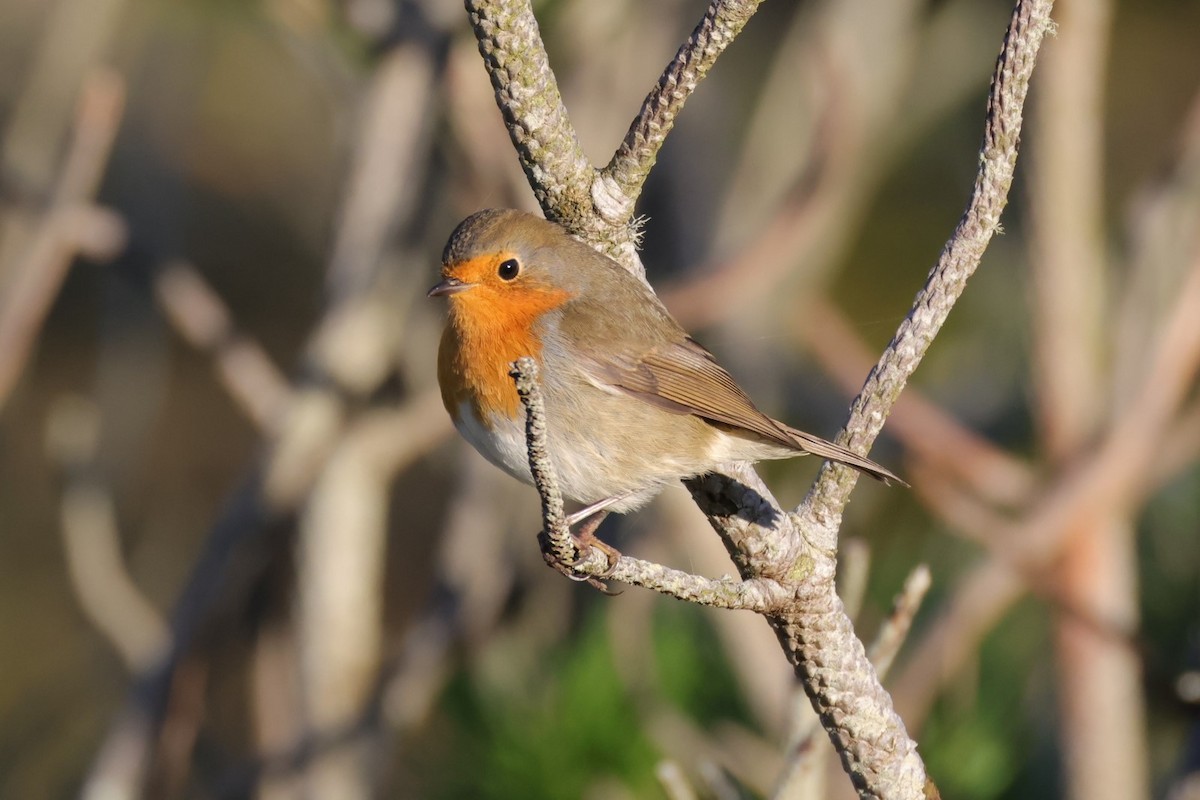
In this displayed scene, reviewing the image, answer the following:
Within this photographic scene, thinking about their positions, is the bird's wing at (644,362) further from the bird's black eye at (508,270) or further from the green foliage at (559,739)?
the green foliage at (559,739)

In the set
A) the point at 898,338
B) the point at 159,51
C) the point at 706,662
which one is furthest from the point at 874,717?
the point at 159,51

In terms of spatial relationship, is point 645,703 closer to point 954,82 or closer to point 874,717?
point 874,717

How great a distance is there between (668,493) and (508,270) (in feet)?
3.23

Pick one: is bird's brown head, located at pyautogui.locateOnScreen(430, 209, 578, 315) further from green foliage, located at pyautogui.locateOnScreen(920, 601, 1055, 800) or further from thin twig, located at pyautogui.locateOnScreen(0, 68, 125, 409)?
green foliage, located at pyautogui.locateOnScreen(920, 601, 1055, 800)

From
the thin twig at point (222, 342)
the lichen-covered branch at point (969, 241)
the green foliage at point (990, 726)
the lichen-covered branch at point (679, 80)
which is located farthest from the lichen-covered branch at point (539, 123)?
the green foliage at point (990, 726)

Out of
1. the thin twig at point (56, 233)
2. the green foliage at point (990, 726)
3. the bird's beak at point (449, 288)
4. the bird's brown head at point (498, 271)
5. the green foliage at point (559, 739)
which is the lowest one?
the green foliage at point (559, 739)

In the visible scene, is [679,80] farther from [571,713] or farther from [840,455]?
[571,713]

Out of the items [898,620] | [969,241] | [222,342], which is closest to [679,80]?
[969,241]

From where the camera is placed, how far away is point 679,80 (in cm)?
180

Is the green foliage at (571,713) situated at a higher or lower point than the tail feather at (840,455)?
lower

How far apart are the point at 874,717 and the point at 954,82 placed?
11.2 ft

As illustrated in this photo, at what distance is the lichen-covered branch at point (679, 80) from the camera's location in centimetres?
178

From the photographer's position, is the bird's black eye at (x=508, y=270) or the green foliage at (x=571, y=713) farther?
the green foliage at (x=571, y=713)

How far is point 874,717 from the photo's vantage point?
1838mm
